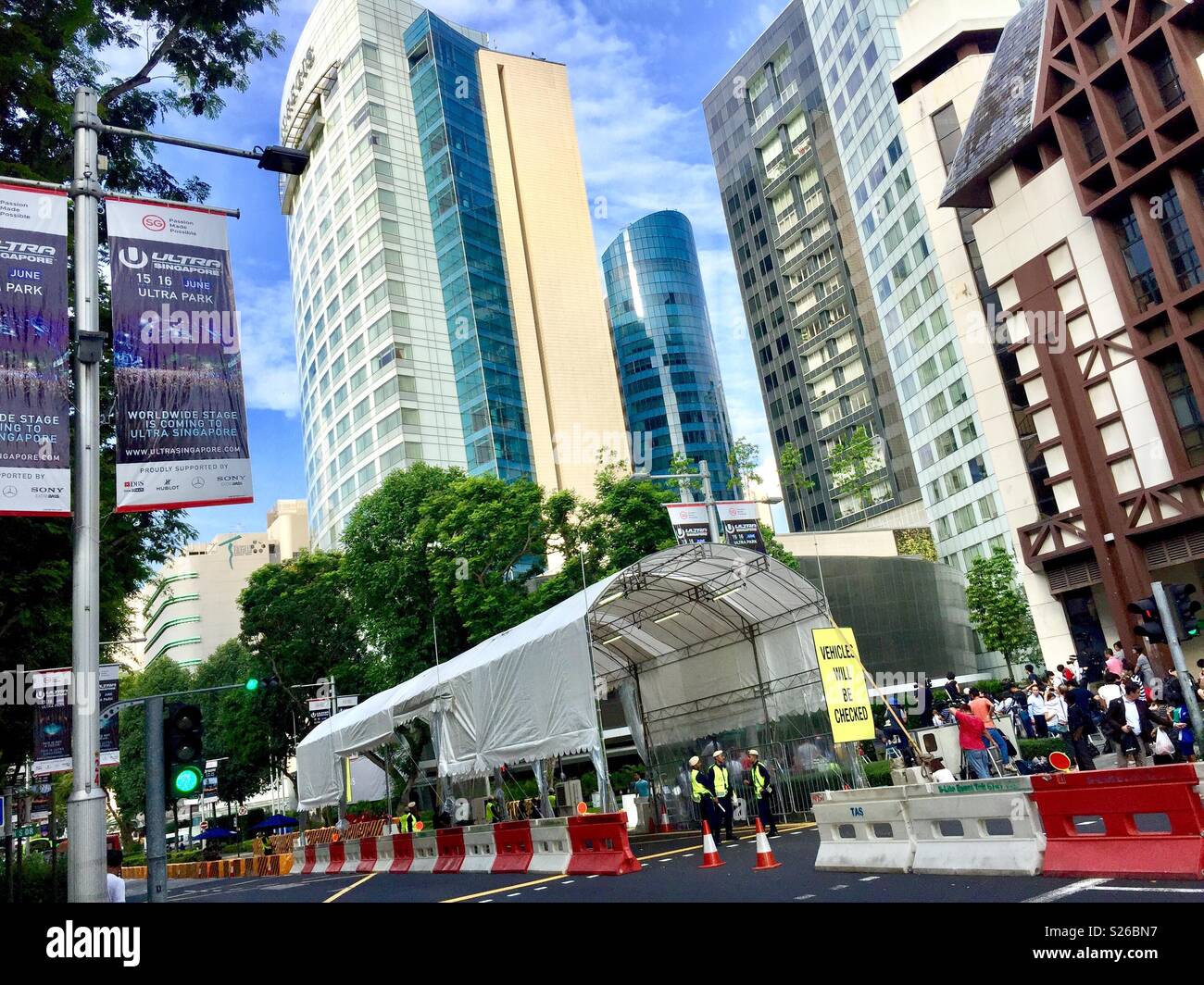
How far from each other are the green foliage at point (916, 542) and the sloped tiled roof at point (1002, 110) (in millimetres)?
29615

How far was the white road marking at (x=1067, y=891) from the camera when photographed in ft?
27.4

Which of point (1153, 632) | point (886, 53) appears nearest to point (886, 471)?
point (886, 53)

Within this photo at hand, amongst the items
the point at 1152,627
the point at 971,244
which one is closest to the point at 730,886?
the point at 1152,627

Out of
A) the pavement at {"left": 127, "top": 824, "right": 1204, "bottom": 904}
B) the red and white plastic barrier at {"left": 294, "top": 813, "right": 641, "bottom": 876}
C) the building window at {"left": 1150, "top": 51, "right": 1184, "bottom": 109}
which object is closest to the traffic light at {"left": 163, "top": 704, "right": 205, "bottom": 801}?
the pavement at {"left": 127, "top": 824, "right": 1204, "bottom": 904}

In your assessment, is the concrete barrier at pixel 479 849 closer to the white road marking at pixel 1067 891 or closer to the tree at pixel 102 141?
the tree at pixel 102 141

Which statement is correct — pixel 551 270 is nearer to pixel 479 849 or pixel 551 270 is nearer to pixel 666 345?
pixel 666 345

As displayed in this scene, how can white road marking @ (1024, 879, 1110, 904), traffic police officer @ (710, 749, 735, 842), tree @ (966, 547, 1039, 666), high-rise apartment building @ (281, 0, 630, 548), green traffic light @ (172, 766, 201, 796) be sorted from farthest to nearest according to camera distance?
1. high-rise apartment building @ (281, 0, 630, 548)
2. tree @ (966, 547, 1039, 666)
3. traffic police officer @ (710, 749, 735, 842)
4. green traffic light @ (172, 766, 201, 796)
5. white road marking @ (1024, 879, 1110, 904)

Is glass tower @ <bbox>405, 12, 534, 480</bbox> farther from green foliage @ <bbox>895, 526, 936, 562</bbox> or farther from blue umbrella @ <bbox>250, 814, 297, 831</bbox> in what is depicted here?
blue umbrella @ <bbox>250, 814, 297, 831</bbox>

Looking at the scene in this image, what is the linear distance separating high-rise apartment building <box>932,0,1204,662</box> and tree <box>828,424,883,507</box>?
22823 mm

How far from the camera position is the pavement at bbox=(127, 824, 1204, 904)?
8.59 metres

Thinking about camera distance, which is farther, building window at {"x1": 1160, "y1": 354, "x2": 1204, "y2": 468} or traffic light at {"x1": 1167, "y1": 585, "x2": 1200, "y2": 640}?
building window at {"x1": 1160, "y1": 354, "x2": 1204, "y2": 468}

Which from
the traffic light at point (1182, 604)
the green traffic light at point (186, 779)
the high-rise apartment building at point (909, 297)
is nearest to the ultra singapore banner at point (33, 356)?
the green traffic light at point (186, 779)

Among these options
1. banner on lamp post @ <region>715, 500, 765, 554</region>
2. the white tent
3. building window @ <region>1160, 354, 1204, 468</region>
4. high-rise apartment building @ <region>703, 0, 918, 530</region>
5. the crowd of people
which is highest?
high-rise apartment building @ <region>703, 0, 918, 530</region>

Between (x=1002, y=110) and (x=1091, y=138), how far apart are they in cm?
452
